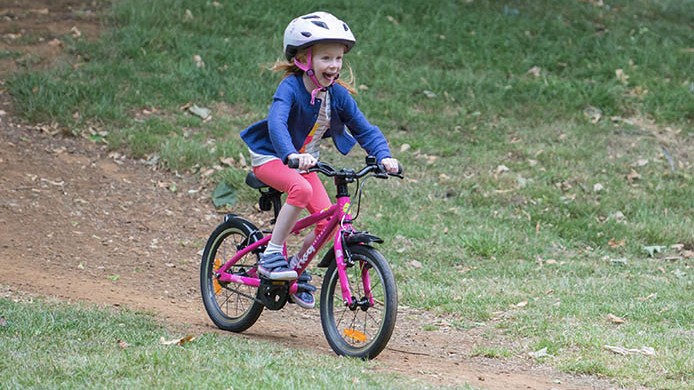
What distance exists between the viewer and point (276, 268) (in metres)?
5.88

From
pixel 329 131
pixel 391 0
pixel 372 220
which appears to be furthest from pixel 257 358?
pixel 391 0

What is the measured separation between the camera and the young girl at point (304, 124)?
564cm

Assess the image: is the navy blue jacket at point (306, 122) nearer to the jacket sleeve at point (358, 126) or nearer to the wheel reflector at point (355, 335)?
the jacket sleeve at point (358, 126)

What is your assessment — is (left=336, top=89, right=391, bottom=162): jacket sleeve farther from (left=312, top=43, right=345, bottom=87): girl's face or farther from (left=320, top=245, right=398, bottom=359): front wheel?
(left=320, top=245, right=398, bottom=359): front wheel

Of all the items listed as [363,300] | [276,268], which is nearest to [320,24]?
[276,268]

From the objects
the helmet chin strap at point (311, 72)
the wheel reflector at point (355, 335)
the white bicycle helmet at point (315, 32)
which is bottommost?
the wheel reflector at point (355, 335)

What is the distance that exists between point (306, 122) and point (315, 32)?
1.81 ft

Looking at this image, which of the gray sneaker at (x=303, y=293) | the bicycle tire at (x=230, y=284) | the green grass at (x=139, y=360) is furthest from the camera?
the bicycle tire at (x=230, y=284)

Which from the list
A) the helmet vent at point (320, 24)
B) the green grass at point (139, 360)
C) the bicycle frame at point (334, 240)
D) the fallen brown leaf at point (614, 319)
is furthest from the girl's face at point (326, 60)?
the fallen brown leaf at point (614, 319)

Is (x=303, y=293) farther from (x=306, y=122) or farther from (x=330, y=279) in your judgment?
(x=306, y=122)

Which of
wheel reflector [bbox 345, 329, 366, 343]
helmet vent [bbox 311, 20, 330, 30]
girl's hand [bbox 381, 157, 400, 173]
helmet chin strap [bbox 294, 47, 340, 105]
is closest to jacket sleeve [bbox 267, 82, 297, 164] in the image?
helmet chin strap [bbox 294, 47, 340, 105]

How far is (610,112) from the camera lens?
12789 millimetres

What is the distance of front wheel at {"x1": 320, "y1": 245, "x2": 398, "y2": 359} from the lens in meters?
5.34

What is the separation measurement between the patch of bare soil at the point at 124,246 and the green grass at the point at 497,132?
0.91ft
